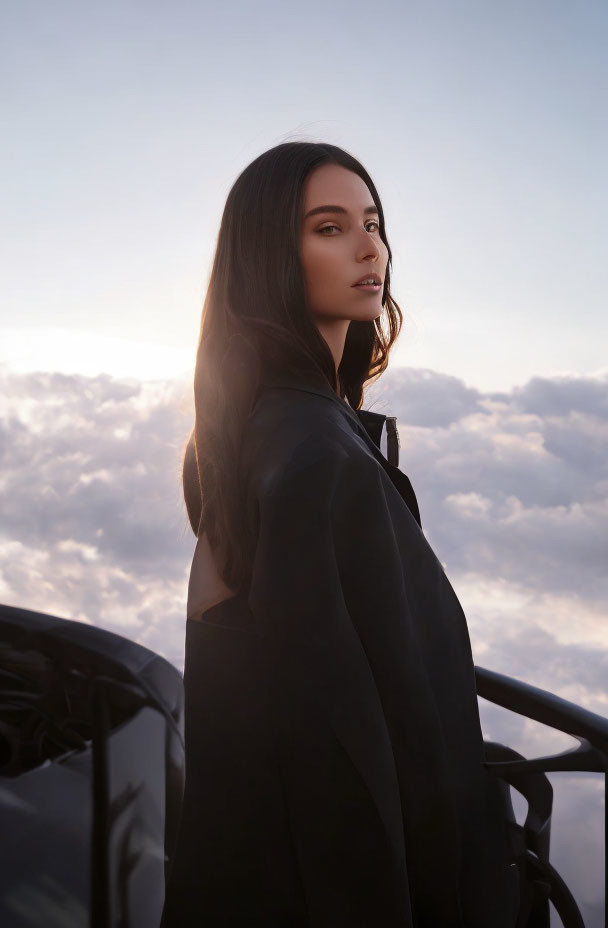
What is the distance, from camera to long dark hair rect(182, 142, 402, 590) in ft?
5.17

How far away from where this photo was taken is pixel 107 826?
4.11 ft

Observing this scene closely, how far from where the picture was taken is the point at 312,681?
1292 millimetres

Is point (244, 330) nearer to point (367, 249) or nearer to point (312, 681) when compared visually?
point (367, 249)

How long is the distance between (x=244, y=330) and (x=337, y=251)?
301mm

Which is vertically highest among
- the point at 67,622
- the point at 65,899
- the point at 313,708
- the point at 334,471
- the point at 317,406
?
the point at 317,406

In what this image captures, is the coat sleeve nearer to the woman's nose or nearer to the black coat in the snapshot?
the black coat

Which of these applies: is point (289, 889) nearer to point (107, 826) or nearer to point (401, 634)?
point (107, 826)

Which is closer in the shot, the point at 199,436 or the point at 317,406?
the point at 317,406

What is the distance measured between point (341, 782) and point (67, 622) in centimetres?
49

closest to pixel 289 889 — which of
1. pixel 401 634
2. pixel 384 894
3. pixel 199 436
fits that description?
pixel 384 894

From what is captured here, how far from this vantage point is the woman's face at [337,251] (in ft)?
6.09

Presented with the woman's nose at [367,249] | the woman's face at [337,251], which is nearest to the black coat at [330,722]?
the woman's face at [337,251]

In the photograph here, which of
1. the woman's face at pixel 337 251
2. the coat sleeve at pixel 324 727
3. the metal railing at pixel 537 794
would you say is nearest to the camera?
the coat sleeve at pixel 324 727

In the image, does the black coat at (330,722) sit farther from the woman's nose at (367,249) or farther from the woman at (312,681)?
the woman's nose at (367,249)
